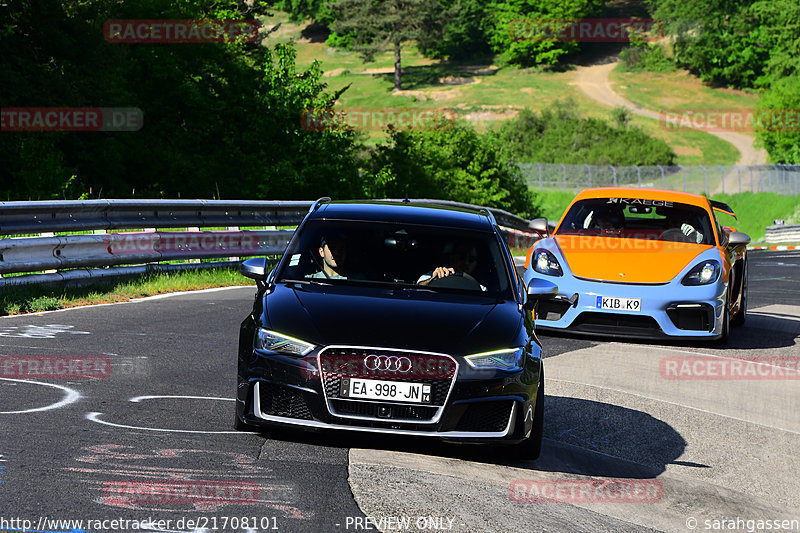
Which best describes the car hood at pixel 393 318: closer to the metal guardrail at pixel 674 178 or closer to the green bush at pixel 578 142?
the metal guardrail at pixel 674 178

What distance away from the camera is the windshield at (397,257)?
23.9 feet

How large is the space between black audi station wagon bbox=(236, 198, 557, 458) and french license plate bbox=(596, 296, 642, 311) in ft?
14.7

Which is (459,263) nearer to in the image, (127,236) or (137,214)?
(127,236)

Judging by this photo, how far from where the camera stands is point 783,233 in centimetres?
4744

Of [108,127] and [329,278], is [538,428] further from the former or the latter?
[108,127]

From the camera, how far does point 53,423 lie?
6.61m

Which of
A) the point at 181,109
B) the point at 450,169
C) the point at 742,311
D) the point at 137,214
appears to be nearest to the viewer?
the point at 742,311

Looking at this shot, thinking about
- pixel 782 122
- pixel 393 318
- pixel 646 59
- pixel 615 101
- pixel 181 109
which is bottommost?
pixel 782 122

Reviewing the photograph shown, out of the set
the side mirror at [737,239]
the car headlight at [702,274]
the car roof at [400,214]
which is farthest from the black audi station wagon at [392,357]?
the side mirror at [737,239]

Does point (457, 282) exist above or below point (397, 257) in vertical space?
below

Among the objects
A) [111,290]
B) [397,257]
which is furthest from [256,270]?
[111,290]

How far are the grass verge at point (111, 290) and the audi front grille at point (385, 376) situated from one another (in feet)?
21.5

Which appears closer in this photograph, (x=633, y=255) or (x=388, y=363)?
(x=388, y=363)

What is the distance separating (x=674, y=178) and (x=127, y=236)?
54.7 meters
